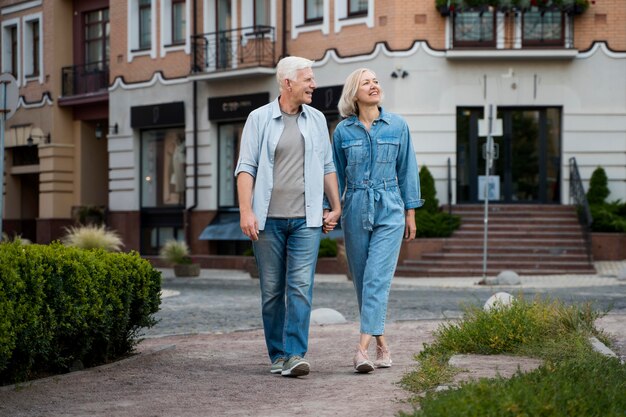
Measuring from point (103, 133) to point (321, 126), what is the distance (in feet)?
108

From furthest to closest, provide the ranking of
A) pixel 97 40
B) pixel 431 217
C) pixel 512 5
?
pixel 97 40 → pixel 512 5 → pixel 431 217

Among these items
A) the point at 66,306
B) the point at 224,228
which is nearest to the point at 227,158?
the point at 224,228

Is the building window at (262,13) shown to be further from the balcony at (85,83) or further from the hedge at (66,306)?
the hedge at (66,306)

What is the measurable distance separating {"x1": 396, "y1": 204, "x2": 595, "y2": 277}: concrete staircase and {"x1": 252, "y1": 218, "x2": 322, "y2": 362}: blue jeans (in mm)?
18309

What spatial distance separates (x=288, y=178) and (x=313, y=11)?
24311mm

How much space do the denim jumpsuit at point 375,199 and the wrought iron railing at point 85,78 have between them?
1219 inches

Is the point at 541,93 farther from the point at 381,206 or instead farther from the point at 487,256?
the point at 381,206

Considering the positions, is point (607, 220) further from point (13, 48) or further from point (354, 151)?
point (13, 48)

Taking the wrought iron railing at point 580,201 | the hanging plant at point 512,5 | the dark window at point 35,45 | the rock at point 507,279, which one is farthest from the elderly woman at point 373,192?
the dark window at point 35,45

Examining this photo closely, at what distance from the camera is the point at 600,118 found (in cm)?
3069

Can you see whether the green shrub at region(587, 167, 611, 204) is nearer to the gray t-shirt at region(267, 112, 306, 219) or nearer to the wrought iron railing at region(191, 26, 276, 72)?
the wrought iron railing at region(191, 26, 276, 72)

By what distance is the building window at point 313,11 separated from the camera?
108 ft

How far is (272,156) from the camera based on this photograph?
916cm

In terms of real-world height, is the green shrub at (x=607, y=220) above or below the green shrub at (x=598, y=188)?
below
